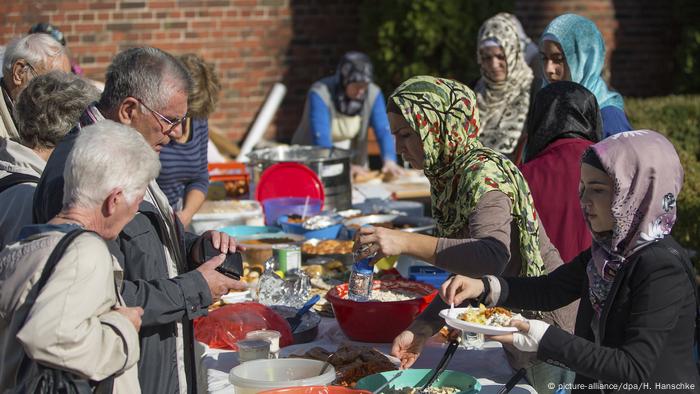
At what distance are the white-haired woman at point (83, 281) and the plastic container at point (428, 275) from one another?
152 centimetres

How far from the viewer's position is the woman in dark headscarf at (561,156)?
11.0 feet

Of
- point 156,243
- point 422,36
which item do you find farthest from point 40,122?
point 422,36

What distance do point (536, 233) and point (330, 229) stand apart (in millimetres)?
1811

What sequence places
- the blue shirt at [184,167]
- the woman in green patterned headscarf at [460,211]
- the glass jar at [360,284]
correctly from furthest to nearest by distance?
1. the blue shirt at [184,167]
2. the glass jar at [360,284]
3. the woman in green patterned headscarf at [460,211]

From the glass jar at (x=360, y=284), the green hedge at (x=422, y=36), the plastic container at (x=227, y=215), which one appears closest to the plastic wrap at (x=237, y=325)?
the glass jar at (x=360, y=284)

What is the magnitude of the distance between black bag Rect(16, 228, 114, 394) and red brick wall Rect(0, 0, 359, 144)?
627 cm

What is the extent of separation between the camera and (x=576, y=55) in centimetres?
457

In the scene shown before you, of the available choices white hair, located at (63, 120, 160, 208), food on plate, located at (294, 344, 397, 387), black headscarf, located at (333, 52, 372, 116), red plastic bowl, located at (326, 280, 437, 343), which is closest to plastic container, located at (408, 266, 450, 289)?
red plastic bowl, located at (326, 280, 437, 343)

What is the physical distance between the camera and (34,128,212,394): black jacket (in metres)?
2.23

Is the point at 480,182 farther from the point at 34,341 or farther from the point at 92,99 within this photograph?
the point at 34,341

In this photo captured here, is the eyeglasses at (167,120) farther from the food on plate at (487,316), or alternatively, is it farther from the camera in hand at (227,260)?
the food on plate at (487,316)

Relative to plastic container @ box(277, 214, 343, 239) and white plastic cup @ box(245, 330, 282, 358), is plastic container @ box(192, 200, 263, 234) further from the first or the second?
white plastic cup @ box(245, 330, 282, 358)

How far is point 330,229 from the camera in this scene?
450 centimetres

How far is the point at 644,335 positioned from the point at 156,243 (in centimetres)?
124
